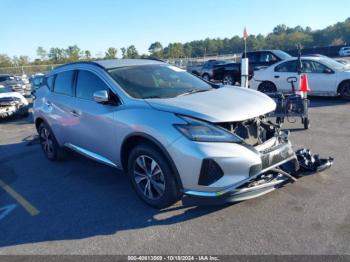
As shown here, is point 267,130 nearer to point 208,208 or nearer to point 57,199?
point 208,208

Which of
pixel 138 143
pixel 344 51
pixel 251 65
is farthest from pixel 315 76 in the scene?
pixel 344 51

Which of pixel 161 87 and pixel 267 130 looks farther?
pixel 161 87

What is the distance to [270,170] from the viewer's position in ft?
12.1

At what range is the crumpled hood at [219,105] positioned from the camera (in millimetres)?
3486

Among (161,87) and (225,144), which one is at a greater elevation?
(161,87)

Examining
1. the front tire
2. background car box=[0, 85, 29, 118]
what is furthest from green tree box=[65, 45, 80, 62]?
the front tire

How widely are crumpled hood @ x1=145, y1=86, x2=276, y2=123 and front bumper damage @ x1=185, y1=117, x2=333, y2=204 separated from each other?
0.24 metres

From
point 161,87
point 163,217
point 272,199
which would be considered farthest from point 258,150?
point 161,87

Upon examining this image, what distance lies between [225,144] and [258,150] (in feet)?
1.43

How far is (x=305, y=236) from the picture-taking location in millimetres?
3246

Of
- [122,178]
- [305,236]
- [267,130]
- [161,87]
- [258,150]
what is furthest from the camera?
[122,178]

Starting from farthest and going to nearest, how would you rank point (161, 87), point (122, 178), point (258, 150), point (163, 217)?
1. point (122, 178)
2. point (161, 87)
3. point (163, 217)
4. point (258, 150)

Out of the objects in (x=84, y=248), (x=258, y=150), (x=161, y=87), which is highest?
(x=161, y=87)

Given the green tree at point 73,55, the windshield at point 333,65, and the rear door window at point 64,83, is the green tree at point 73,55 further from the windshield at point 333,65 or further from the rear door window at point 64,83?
the rear door window at point 64,83
